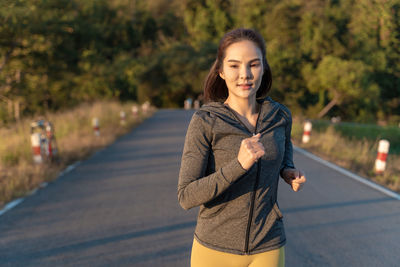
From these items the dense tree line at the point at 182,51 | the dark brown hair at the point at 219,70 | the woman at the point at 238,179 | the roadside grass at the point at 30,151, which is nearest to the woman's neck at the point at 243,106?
the woman at the point at 238,179

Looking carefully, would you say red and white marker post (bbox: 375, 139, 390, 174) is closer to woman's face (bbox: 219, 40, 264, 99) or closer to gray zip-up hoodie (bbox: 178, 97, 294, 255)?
gray zip-up hoodie (bbox: 178, 97, 294, 255)

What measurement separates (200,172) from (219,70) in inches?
22.6

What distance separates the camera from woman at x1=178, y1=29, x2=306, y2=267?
1.67m

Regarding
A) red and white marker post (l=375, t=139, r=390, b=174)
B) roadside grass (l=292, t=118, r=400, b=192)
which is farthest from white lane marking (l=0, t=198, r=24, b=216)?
red and white marker post (l=375, t=139, r=390, b=174)

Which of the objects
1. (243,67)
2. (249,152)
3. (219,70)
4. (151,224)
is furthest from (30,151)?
(249,152)

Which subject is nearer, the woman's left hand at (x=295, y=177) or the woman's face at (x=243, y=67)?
the woman's face at (x=243, y=67)

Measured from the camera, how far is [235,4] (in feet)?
174

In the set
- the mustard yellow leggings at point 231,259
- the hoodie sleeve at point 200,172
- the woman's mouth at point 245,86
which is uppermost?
the woman's mouth at point 245,86

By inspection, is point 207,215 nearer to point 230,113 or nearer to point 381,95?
point 230,113

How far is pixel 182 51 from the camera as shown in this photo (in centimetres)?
4916

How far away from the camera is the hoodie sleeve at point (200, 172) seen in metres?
1.59

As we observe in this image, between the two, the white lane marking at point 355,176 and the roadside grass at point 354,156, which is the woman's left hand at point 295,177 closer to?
the white lane marking at point 355,176

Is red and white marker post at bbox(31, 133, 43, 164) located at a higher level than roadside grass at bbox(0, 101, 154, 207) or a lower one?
higher

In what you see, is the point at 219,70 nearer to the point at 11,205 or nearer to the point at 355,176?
the point at 11,205
